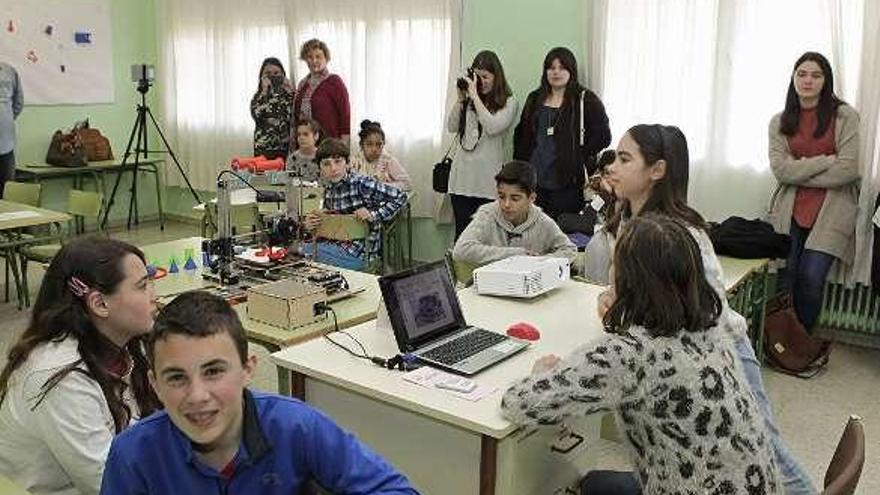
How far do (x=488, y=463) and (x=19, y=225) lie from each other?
3.61m

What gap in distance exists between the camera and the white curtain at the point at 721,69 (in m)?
4.22

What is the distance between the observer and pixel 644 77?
4.83 metres

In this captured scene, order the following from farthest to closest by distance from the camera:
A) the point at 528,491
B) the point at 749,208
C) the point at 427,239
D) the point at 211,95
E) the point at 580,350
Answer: the point at 211,95
the point at 427,239
the point at 749,208
the point at 528,491
the point at 580,350

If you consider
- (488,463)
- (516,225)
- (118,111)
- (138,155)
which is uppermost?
(118,111)

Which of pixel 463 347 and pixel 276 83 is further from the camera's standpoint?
pixel 276 83

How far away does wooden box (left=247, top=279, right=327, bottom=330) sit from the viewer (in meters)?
2.62

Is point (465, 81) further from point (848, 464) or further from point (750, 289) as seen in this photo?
point (848, 464)

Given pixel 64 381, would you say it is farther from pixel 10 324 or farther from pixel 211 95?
pixel 211 95

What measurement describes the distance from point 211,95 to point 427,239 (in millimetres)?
2641

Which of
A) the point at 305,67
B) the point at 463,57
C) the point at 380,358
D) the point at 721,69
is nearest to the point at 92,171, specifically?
the point at 305,67

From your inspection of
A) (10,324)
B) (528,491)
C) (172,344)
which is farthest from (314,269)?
(10,324)

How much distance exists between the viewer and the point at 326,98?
5.99 meters

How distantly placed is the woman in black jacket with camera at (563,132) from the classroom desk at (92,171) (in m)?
4.02

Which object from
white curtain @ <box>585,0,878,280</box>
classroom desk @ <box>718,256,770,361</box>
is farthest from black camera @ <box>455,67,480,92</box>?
classroom desk @ <box>718,256,770,361</box>
